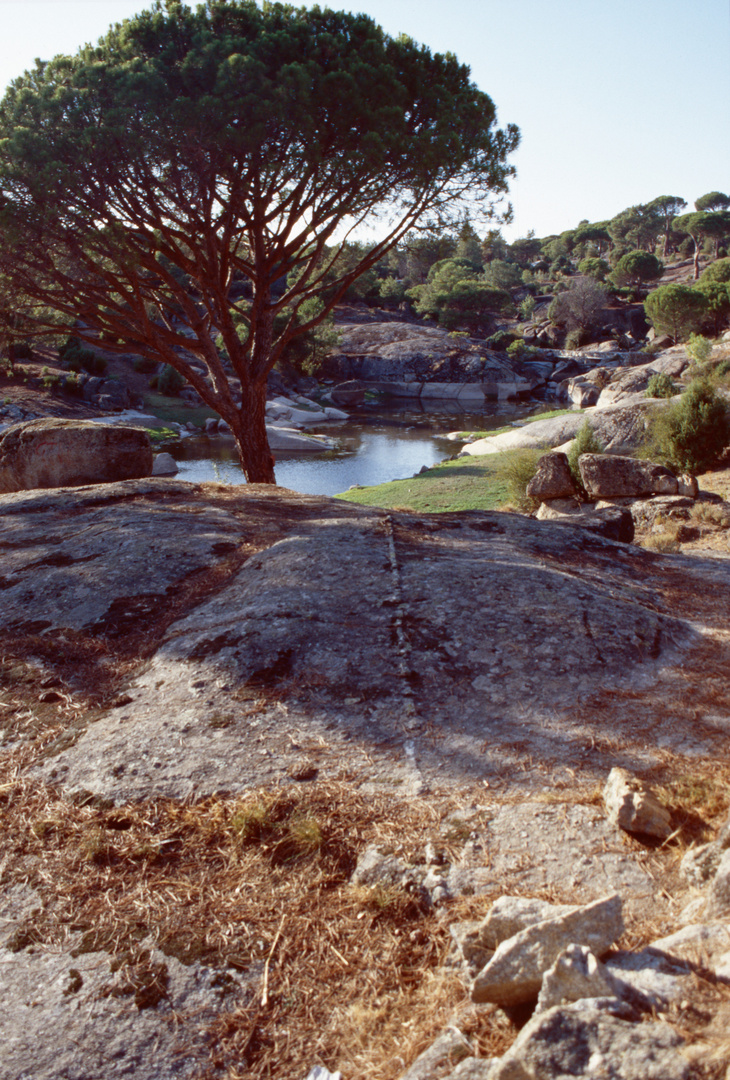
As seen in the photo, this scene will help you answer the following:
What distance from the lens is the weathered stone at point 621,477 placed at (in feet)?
47.1

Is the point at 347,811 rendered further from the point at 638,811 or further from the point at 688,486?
the point at 688,486

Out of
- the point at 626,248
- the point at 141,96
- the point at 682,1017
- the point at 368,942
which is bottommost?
the point at 368,942

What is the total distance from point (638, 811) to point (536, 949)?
3.37 feet

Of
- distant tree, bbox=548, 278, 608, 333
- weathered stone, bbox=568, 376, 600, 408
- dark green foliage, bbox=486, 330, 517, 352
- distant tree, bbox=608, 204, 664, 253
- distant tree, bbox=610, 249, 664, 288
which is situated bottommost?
weathered stone, bbox=568, 376, 600, 408

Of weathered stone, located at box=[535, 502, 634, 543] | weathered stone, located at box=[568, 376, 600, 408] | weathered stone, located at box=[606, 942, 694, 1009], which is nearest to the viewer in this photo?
weathered stone, located at box=[606, 942, 694, 1009]

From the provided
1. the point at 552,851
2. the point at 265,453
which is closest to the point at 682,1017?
the point at 552,851

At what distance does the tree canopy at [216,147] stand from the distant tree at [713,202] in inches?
4190

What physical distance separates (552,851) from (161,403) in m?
41.8

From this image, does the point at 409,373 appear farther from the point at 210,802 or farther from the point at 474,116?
the point at 210,802

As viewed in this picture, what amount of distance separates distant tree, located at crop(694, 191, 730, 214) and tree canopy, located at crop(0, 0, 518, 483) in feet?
349

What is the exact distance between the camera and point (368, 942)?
264 centimetres

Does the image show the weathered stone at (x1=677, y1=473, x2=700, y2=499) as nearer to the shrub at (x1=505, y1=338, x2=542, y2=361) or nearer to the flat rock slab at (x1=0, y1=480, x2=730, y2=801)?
the flat rock slab at (x1=0, y1=480, x2=730, y2=801)

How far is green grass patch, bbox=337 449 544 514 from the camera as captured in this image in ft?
56.9

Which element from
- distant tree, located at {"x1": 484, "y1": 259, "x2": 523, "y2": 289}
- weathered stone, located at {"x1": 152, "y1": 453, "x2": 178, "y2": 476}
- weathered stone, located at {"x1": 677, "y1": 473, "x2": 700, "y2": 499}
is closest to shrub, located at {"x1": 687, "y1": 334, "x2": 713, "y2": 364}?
weathered stone, located at {"x1": 677, "y1": 473, "x2": 700, "y2": 499}
